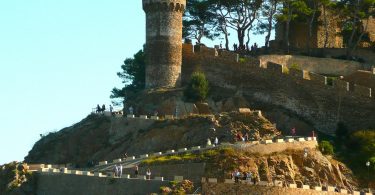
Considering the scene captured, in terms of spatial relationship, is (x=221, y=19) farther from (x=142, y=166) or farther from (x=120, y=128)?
(x=142, y=166)

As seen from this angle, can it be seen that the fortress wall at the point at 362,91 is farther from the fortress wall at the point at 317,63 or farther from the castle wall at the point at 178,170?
the castle wall at the point at 178,170

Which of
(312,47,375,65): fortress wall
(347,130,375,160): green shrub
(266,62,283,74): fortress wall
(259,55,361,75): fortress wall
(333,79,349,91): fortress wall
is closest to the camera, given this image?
(347,130,375,160): green shrub

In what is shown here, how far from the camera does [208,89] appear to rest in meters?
88.2

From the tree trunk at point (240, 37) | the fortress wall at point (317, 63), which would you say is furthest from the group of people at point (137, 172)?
the tree trunk at point (240, 37)

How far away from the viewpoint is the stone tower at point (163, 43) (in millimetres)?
89812

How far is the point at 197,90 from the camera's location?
287ft

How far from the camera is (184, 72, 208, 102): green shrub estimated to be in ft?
287

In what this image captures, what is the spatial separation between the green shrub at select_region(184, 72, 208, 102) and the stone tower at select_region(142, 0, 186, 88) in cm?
217

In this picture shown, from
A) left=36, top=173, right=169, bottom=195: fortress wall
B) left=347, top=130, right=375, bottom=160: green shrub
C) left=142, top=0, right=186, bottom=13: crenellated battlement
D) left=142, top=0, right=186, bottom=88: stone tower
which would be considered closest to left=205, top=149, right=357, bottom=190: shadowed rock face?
left=347, top=130, right=375, bottom=160: green shrub

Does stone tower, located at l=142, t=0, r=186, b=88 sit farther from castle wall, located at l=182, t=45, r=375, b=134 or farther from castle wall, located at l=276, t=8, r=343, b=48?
castle wall, located at l=276, t=8, r=343, b=48

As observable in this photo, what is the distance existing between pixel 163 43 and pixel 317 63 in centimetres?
1034

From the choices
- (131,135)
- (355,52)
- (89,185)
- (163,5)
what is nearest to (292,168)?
(89,185)

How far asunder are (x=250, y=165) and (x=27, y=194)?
12.0m

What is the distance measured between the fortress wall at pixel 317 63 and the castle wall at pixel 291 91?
2.94m
